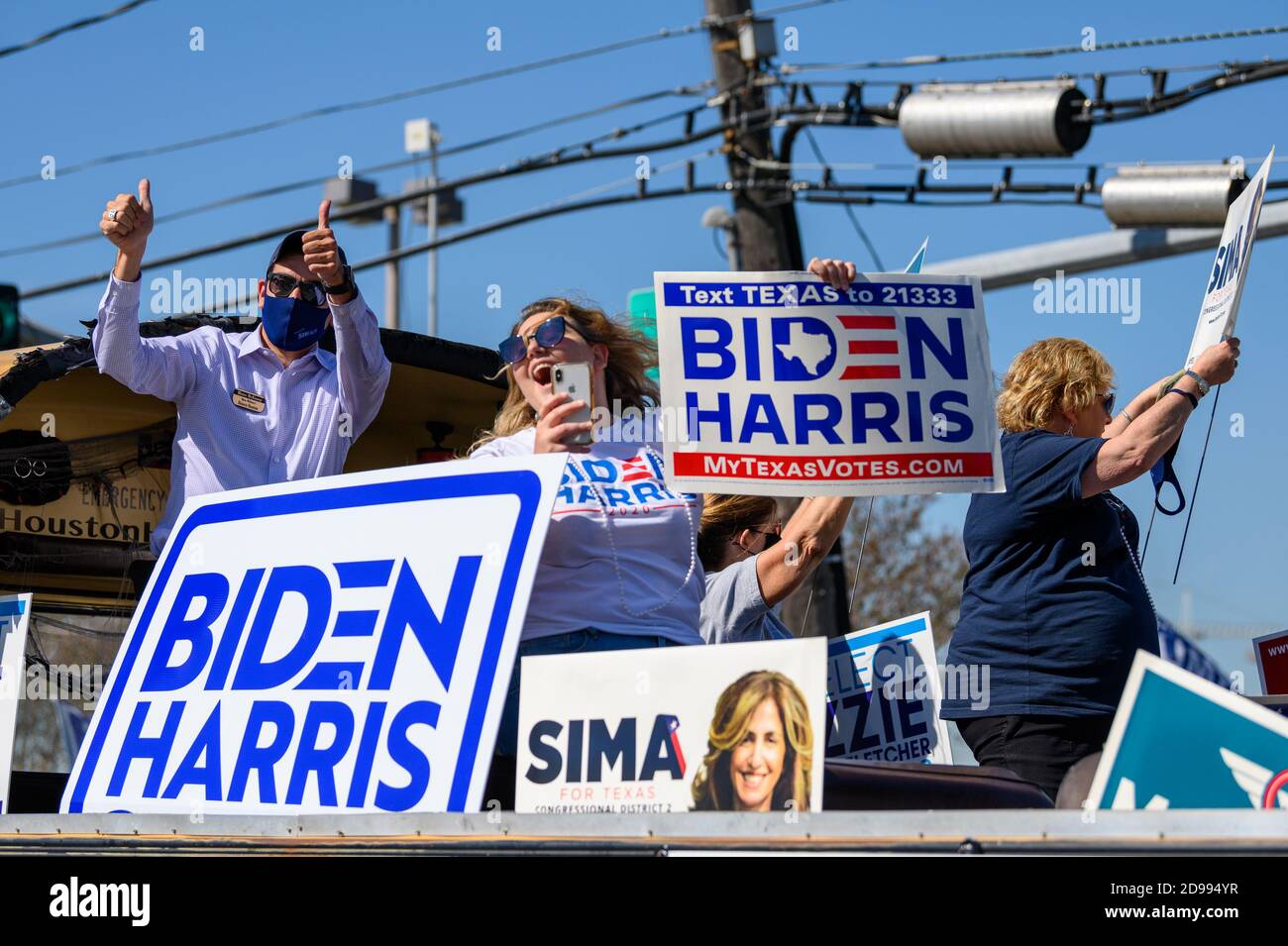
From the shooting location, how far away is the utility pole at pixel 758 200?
1124cm

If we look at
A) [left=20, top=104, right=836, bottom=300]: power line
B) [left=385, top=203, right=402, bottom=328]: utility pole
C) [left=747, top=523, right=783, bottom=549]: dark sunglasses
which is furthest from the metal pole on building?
[left=747, top=523, right=783, bottom=549]: dark sunglasses

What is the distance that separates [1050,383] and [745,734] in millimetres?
1908

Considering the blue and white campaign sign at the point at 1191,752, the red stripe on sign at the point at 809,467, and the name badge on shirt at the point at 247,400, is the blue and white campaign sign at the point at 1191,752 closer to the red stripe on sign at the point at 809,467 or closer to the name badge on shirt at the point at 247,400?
the red stripe on sign at the point at 809,467

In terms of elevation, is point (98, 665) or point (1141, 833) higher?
point (98, 665)

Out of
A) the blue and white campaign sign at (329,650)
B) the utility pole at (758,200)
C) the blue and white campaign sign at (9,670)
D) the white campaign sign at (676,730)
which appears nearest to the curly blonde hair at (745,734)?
the white campaign sign at (676,730)

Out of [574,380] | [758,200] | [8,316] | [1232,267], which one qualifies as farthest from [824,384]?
[758,200]

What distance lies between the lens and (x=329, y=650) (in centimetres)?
324

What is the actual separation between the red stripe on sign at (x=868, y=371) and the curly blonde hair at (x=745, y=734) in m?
1.07

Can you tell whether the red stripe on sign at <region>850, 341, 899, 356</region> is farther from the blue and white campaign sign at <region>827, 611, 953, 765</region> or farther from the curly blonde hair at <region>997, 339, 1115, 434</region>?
the blue and white campaign sign at <region>827, 611, 953, 765</region>

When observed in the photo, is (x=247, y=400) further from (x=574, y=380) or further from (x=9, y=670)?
(x=574, y=380)
